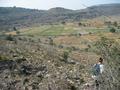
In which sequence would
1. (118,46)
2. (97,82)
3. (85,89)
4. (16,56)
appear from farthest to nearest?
(16,56) → (85,89) → (97,82) → (118,46)

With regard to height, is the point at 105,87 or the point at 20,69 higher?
the point at 105,87

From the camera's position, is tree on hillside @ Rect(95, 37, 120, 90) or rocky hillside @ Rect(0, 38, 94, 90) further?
rocky hillside @ Rect(0, 38, 94, 90)

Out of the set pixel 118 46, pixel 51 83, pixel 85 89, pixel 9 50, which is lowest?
pixel 9 50

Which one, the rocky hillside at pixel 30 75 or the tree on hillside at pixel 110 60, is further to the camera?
the rocky hillside at pixel 30 75

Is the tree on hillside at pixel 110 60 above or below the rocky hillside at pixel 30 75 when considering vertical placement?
above

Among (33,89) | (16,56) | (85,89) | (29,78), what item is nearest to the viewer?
(85,89)

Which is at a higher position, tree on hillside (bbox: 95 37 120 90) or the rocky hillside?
tree on hillside (bbox: 95 37 120 90)

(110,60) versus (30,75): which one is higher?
(110,60)

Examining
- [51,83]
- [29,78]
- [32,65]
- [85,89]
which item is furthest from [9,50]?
[51,83]

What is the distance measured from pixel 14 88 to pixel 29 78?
3980mm

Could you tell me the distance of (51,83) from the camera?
13672mm

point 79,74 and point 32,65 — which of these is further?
point 32,65

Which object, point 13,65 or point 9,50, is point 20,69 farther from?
point 9,50

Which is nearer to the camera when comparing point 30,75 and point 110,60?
point 110,60
